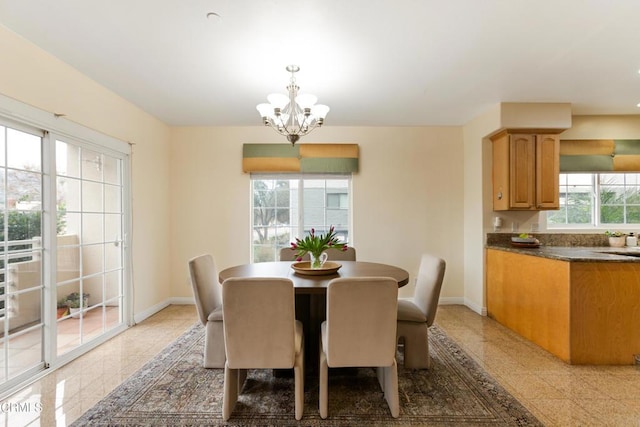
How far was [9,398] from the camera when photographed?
6.72 ft

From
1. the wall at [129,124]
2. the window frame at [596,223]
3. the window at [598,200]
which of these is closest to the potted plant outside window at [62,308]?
the wall at [129,124]

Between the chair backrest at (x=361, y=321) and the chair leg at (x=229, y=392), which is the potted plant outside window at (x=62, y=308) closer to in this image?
the chair leg at (x=229, y=392)

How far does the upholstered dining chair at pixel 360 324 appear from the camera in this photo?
5.61 ft

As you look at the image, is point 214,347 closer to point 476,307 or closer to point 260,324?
point 260,324

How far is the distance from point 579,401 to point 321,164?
341 centimetres

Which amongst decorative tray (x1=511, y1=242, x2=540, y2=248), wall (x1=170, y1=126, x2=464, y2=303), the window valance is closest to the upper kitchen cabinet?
decorative tray (x1=511, y1=242, x2=540, y2=248)

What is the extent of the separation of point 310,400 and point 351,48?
2.56 metres

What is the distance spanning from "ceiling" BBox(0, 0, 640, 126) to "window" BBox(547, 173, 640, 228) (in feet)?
3.23

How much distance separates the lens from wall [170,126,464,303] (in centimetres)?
429

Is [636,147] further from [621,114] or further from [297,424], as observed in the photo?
[297,424]

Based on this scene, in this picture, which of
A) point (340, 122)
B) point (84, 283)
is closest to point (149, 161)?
point (84, 283)

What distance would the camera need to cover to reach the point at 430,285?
2.44 metres

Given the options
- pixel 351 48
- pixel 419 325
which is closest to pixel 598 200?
pixel 419 325

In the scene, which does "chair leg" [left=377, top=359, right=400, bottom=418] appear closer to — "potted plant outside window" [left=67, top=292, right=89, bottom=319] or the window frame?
"potted plant outside window" [left=67, top=292, right=89, bottom=319]
